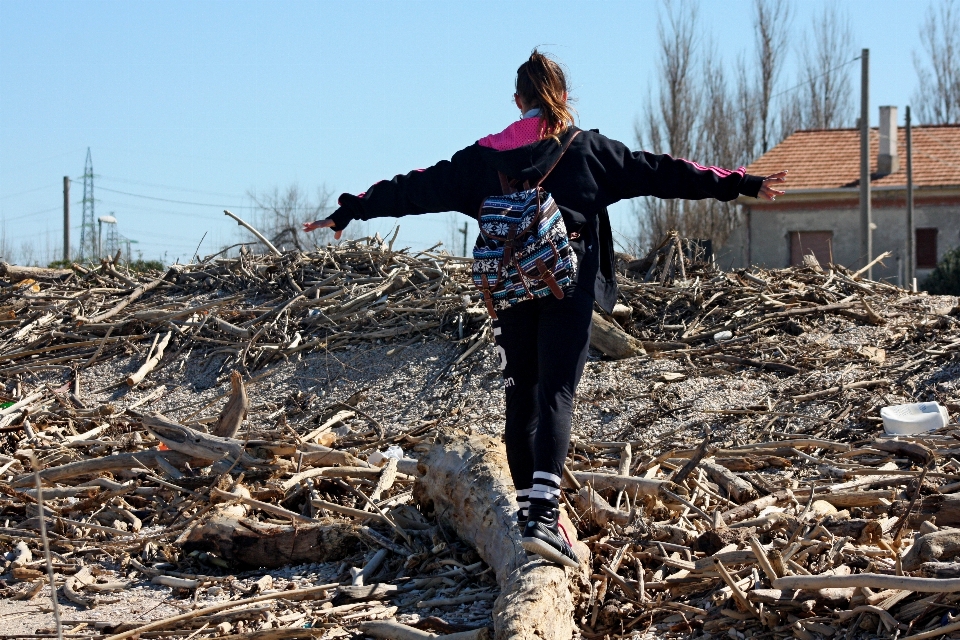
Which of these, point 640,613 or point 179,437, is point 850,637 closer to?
point 640,613

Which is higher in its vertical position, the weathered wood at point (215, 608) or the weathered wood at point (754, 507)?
the weathered wood at point (754, 507)

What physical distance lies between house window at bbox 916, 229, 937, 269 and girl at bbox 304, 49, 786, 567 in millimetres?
28331

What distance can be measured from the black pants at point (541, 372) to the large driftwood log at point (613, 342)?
507 cm

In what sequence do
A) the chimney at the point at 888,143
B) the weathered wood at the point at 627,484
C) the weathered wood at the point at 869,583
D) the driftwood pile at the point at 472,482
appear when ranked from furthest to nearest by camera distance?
the chimney at the point at 888,143 < the weathered wood at the point at 627,484 < the driftwood pile at the point at 472,482 < the weathered wood at the point at 869,583

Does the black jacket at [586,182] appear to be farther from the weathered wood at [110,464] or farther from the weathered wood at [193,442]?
the weathered wood at [110,464]

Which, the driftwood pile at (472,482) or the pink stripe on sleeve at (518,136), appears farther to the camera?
the pink stripe on sleeve at (518,136)

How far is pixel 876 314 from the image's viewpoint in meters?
9.20

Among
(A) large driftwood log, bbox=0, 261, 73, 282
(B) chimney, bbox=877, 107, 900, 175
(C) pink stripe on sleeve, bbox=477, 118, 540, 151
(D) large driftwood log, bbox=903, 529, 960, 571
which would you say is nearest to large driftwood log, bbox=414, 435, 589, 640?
(D) large driftwood log, bbox=903, 529, 960, 571

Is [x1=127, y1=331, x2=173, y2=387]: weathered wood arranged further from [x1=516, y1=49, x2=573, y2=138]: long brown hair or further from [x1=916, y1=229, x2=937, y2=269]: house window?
[x1=916, y1=229, x2=937, y2=269]: house window

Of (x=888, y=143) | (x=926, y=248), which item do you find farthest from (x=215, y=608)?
(x=888, y=143)

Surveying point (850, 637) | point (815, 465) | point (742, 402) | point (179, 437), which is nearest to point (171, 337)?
point (179, 437)

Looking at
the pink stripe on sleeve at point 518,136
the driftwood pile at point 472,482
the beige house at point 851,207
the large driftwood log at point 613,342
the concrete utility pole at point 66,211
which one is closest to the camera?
the driftwood pile at point 472,482

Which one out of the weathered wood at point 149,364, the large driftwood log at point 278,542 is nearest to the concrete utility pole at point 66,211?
the weathered wood at point 149,364

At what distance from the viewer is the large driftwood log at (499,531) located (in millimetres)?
3049
